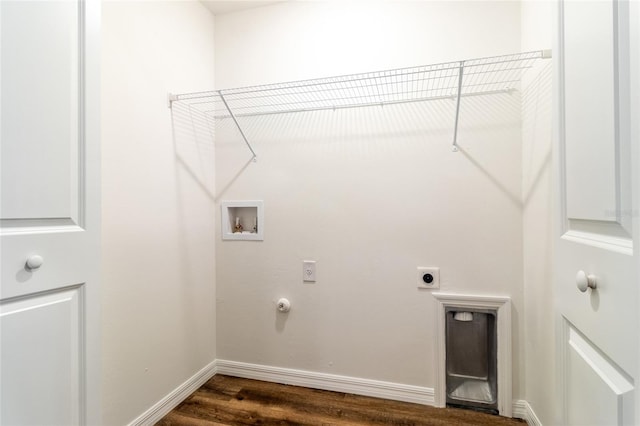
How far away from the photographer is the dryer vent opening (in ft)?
5.21

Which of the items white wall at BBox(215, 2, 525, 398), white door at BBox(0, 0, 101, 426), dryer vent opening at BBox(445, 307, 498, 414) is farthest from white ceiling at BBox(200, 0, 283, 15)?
dryer vent opening at BBox(445, 307, 498, 414)

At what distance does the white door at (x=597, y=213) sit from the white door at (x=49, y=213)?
1302mm

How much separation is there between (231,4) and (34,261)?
188 centimetres

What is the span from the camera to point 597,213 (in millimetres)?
650

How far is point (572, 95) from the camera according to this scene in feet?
2.48

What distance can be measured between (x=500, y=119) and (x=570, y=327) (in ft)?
3.71

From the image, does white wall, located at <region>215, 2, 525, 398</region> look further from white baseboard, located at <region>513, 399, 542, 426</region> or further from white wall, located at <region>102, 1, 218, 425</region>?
white wall, located at <region>102, 1, 218, 425</region>

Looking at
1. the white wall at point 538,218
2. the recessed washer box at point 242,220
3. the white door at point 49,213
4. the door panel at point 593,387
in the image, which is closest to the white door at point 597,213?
the door panel at point 593,387

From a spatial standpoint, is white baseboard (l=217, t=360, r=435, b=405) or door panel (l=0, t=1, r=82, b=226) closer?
door panel (l=0, t=1, r=82, b=226)

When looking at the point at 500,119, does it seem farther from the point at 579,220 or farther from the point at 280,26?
the point at 280,26

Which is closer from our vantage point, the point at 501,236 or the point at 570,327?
the point at 570,327

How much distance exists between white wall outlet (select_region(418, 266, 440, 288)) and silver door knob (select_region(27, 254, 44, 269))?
1.57m

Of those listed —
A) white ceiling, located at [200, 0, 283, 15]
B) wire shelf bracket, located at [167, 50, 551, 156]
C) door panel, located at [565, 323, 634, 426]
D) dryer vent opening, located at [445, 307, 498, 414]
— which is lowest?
dryer vent opening, located at [445, 307, 498, 414]

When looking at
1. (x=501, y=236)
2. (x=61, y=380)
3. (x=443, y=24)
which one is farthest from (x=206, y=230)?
(x=443, y=24)
